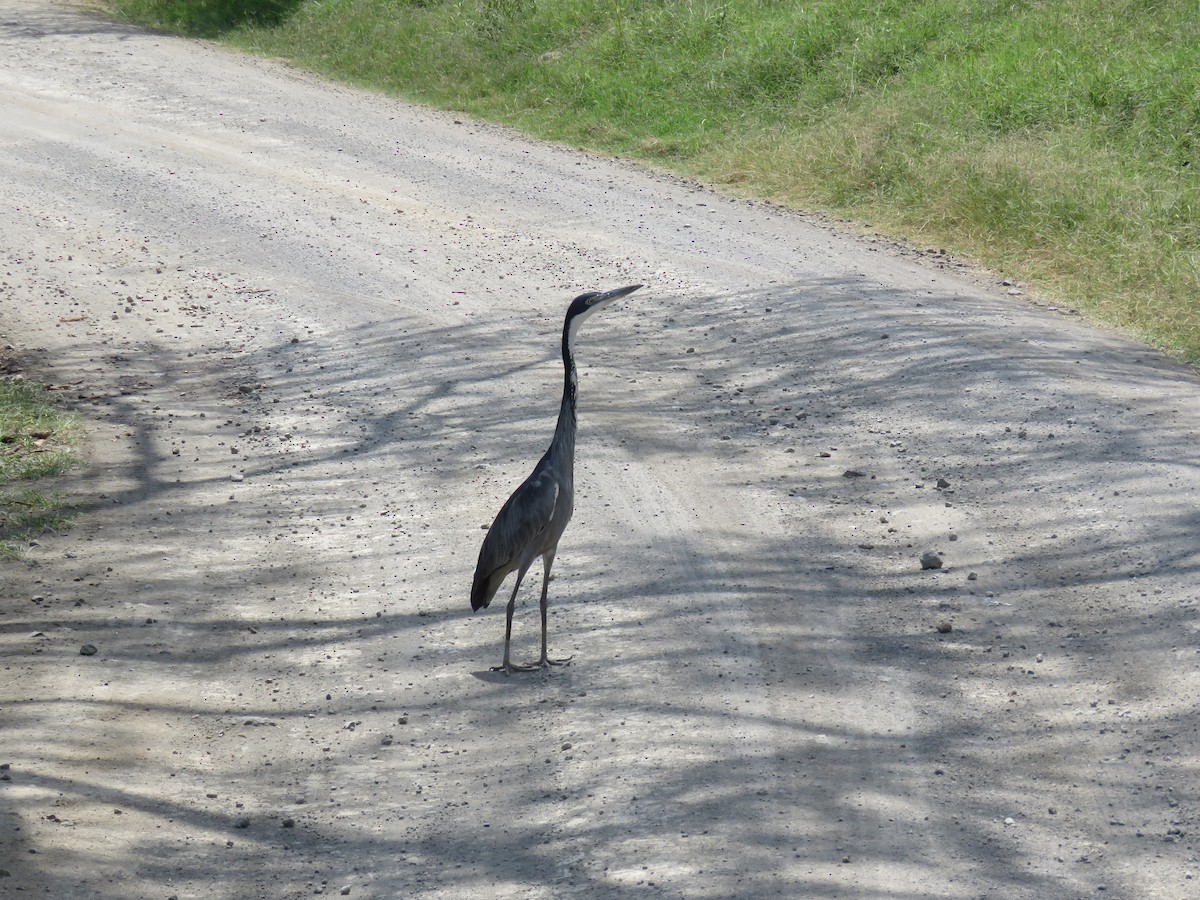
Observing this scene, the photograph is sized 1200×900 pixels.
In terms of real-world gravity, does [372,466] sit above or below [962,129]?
below

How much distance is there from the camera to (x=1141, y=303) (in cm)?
1045

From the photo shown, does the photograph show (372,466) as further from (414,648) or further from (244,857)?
(244,857)

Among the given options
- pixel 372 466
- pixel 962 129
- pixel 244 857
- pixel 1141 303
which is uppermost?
pixel 962 129

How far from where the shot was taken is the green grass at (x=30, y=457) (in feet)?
25.5

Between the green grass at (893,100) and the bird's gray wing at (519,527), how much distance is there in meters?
5.57

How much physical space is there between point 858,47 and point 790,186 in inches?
129

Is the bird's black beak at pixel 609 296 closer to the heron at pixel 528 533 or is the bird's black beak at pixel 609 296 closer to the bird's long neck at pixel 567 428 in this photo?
the heron at pixel 528 533

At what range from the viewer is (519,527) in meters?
6.07

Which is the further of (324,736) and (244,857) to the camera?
(324,736)

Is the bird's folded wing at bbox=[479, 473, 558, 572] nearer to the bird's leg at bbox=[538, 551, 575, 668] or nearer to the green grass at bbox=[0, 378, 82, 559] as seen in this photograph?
the bird's leg at bbox=[538, 551, 575, 668]

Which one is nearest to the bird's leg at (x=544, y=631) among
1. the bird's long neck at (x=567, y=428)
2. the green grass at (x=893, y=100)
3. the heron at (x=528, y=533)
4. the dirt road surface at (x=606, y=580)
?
the heron at (x=528, y=533)

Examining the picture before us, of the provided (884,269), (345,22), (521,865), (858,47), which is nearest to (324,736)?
(521,865)

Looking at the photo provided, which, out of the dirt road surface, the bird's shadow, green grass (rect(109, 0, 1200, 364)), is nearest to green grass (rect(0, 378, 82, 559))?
the dirt road surface

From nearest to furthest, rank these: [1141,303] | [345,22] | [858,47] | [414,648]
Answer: [414,648]
[1141,303]
[858,47]
[345,22]
